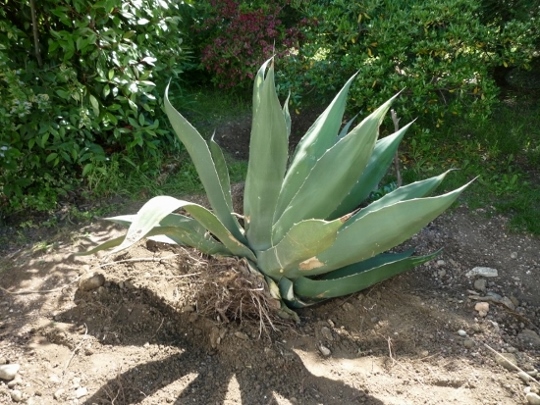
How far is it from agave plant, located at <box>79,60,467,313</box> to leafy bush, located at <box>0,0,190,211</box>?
1071 millimetres

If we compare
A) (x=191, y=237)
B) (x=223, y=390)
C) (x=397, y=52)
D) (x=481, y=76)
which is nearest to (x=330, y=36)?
(x=397, y=52)

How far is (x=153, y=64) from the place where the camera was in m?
3.22

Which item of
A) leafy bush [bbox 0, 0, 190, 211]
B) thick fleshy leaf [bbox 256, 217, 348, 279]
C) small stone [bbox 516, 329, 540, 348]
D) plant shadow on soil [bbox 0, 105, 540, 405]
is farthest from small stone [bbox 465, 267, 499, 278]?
leafy bush [bbox 0, 0, 190, 211]

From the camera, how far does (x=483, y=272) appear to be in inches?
94.5

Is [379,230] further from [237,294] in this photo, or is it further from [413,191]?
[237,294]

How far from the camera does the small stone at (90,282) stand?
226 centimetres

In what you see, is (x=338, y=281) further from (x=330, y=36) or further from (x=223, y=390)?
(x=330, y=36)

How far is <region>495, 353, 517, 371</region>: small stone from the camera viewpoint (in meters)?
1.92

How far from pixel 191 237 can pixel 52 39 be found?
1697 mm

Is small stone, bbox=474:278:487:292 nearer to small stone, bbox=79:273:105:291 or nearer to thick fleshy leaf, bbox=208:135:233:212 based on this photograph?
thick fleshy leaf, bbox=208:135:233:212

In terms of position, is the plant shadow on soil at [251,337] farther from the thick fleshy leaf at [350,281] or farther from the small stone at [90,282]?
the thick fleshy leaf at [350,281]

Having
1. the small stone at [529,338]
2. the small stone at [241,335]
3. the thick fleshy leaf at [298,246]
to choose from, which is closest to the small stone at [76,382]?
the small stone at [241,335]

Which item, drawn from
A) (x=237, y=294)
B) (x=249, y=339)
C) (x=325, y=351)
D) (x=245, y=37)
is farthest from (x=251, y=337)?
(x=245, y=37)

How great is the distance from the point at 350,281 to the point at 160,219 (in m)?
0.82
